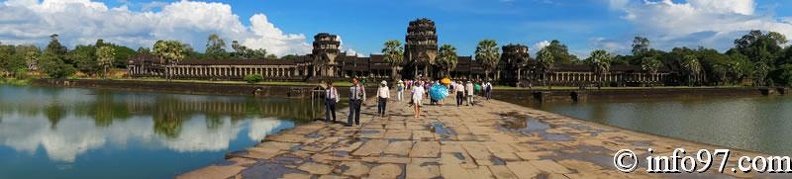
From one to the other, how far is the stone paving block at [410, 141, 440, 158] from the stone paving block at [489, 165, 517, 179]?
1404mm

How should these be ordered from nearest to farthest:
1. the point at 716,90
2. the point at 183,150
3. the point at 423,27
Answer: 1. the point at 183,150
2. the point at 716,90
3. the point at 423,27

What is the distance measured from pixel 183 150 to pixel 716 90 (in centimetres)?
6830

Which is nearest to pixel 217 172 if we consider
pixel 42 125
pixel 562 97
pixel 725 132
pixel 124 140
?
pixel 124 140

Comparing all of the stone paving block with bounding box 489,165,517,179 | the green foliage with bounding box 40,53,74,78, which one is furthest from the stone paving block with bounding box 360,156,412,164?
the green foliage with bounding box 40,53,74,78

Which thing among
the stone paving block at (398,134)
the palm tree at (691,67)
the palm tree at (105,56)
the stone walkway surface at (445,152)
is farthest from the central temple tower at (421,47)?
the stone paving block at (398,134)

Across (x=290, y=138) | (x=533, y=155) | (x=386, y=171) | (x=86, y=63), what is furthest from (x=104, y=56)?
(x=386, y=171)

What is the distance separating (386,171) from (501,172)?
1.69m

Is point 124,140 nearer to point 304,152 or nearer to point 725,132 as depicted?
point 304,152

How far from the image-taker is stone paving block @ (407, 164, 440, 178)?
8.22 metres

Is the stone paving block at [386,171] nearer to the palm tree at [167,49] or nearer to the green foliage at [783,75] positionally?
the palm tree at [167,49]

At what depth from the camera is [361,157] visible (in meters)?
9.77

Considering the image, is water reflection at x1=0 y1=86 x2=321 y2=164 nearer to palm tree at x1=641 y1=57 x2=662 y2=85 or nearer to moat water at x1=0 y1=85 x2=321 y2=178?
moat water at x1=0 y1=85 x2=321 y2=178

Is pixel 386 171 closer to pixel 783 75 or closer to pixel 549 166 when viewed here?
pixel 549 166

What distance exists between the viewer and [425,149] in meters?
10.8
